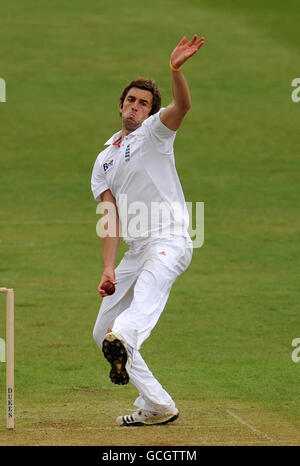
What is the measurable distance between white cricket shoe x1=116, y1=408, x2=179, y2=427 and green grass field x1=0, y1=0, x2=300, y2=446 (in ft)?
0.67

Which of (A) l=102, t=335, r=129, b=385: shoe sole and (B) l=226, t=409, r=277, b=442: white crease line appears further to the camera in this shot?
(B) l=226, t=409, r=277, b=442: white crease line

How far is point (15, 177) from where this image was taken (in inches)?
930

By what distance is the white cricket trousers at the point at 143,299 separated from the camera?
7.53 meters

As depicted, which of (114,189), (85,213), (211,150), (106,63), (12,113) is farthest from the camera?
(106,63)

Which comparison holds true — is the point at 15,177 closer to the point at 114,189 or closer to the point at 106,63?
the point at 106,63

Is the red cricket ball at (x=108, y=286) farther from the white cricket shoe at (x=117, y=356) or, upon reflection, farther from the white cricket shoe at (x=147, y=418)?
the white cricket shoe at (x=147, y=418)

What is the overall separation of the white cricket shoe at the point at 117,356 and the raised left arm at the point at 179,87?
1.67 m

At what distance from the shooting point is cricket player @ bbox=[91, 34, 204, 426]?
25.0ft

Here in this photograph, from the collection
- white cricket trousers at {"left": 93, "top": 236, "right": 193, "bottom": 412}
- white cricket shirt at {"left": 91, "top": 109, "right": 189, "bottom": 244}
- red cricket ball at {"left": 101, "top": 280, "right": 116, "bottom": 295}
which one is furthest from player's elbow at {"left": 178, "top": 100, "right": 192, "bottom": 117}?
red cricket ball at {"left": 101, "top": 280, "right": 116, "bottom": 295}

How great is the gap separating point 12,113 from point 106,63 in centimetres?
509

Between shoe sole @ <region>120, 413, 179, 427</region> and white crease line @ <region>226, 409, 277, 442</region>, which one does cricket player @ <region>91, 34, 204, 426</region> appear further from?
white crease line @ <region>226, 409, 277, 442</region>

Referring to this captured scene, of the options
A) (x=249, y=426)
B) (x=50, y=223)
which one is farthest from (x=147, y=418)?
(x=50, y=223)

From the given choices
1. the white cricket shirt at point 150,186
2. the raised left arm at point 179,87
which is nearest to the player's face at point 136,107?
the white cricket shirt at point 150,186
